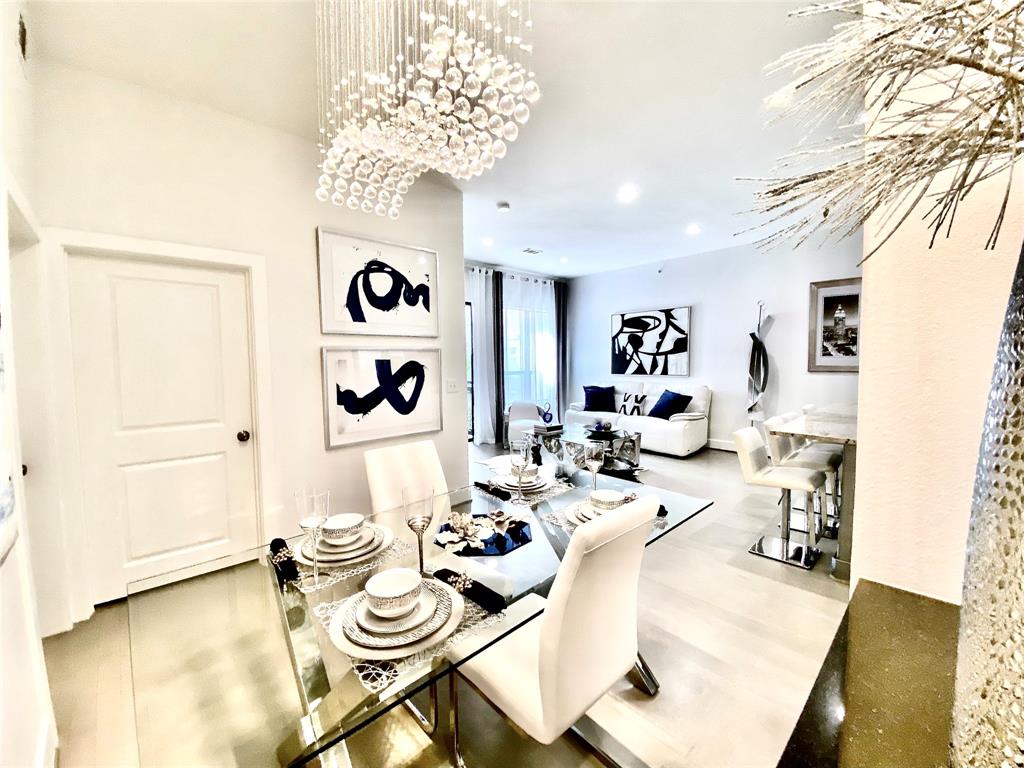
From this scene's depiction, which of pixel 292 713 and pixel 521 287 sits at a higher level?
pixel 521 287

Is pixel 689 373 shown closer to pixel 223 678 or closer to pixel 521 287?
pixel 521 287

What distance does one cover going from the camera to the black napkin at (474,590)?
3.89ft

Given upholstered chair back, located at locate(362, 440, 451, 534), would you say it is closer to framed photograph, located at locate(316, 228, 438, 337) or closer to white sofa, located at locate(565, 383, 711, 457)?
framed photograph, located at locate(316, 228, 438, 337)

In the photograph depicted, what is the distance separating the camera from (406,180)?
2.06 meters

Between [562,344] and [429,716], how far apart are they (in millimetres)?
6184

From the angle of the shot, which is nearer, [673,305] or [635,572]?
[635,572]

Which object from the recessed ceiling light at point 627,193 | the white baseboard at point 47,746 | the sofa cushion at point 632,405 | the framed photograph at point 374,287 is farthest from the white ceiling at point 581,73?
the sofa cushion at point 632,405

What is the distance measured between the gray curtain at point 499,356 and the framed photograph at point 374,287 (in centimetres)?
300

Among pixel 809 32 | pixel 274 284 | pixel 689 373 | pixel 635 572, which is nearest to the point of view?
pixel 635 572

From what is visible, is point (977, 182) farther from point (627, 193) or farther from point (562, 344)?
point (562, 344)

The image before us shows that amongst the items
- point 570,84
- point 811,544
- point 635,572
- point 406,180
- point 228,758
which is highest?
point 570,84

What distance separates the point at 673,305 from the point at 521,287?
2.33 m

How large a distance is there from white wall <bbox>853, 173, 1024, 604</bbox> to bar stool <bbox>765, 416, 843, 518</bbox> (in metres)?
2.35

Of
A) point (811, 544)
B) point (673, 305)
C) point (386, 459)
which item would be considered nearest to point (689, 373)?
point (673, 305)
